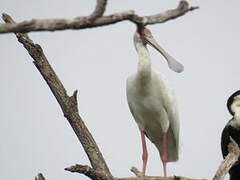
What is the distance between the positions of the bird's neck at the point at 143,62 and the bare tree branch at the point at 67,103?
1.07 metres

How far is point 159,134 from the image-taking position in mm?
8859

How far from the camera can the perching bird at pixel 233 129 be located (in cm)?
850

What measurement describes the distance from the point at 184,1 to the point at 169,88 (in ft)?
16.2

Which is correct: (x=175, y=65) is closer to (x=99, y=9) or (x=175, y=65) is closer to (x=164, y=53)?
(x=164, y=53)

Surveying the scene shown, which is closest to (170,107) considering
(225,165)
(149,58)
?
(149,58)

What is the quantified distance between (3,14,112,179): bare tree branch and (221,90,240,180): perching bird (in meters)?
2.18

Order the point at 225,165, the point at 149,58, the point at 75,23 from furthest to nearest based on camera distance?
the point at 149,58
the point at 225,165
the point at 75,23

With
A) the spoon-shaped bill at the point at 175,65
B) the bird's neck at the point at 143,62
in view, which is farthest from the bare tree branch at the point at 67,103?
the spoon-shaped bill at the point at 175,65

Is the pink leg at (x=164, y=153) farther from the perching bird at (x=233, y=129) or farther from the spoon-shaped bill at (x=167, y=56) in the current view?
the spoon-shaped bill at (x=167, y=56)

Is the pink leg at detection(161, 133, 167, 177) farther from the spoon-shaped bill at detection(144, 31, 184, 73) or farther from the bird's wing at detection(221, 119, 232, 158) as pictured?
the spoon-shaped bill at detection(144, 31, 184, 73)

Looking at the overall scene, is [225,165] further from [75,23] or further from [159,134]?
[75,23]

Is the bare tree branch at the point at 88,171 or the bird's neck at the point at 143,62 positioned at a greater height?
the bird's neck at the point at 143,62

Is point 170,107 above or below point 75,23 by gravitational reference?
below

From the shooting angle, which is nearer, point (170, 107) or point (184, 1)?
point (184, 1)
